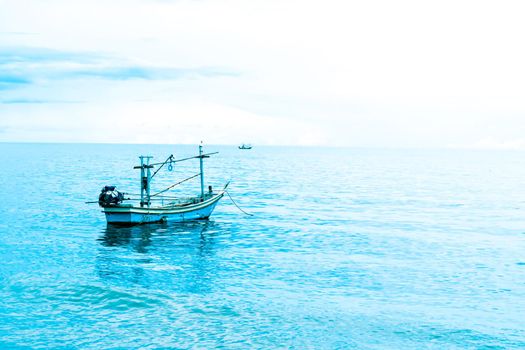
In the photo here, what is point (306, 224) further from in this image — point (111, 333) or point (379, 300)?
point (111, 333)

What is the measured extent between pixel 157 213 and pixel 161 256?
1333cm

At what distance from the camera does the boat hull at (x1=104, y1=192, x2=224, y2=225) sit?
5175 cm

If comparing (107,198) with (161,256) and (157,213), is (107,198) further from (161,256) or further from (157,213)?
(161,256)

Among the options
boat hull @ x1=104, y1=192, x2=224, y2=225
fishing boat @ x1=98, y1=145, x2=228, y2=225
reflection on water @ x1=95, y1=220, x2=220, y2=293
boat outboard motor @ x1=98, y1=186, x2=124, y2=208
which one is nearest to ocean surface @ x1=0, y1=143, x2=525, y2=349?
reflection on water @ x1=95, y1=220, x2=220, y2=293

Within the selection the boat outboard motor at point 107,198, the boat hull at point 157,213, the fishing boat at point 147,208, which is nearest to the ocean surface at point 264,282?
the boat hull at point 157,213

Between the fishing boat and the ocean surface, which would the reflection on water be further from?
the fishing boat

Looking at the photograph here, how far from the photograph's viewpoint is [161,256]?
4066 cm

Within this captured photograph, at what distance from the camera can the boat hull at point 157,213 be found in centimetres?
5175

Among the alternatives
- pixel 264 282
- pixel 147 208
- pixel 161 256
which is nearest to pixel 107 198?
pixel 147 208

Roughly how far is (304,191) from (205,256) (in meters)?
54.6

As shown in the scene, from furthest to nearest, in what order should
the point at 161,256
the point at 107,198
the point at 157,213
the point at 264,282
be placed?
1. the point at 157,213
2. the point at 107,198
3. the point at 161,256
4. the point at 264,282

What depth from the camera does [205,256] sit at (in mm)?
40781

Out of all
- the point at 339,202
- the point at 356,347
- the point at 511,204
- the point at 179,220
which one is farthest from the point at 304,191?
the point at 356,347

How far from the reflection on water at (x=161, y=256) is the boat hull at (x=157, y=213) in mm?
730
